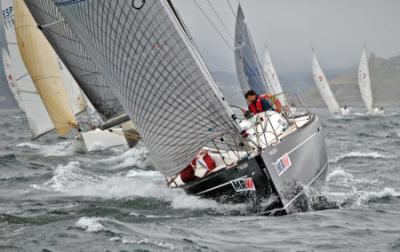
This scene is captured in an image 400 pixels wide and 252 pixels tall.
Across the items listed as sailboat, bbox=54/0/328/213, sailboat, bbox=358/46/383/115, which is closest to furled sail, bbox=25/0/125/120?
sailboat, bbox=54/0/328/213

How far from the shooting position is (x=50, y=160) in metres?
19.9

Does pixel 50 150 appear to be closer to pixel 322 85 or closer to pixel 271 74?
pixel 271 74

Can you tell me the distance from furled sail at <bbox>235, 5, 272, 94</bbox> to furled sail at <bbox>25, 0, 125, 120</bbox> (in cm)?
985

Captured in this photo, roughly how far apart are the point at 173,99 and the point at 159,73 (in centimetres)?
43

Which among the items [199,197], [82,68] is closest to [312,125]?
[199,197]

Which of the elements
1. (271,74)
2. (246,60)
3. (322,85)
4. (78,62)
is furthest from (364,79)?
(78,62)

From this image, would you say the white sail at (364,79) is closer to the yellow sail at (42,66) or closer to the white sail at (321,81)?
the white sail at (321,81)

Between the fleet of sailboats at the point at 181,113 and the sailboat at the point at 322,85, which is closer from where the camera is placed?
the fleet of sailboats at the point at 181,113

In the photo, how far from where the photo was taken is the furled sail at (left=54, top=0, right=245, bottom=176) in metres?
8.54

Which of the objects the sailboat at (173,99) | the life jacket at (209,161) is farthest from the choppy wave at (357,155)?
the sailboat at (173,99)

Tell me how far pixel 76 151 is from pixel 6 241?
47.5ft

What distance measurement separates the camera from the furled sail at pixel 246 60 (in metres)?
22.3

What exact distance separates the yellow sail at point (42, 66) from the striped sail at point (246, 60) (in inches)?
255

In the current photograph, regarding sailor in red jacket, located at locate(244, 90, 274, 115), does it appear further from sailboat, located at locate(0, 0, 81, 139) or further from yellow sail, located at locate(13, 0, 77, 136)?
sailboat, located at locate(0, 0, 81, 139)
